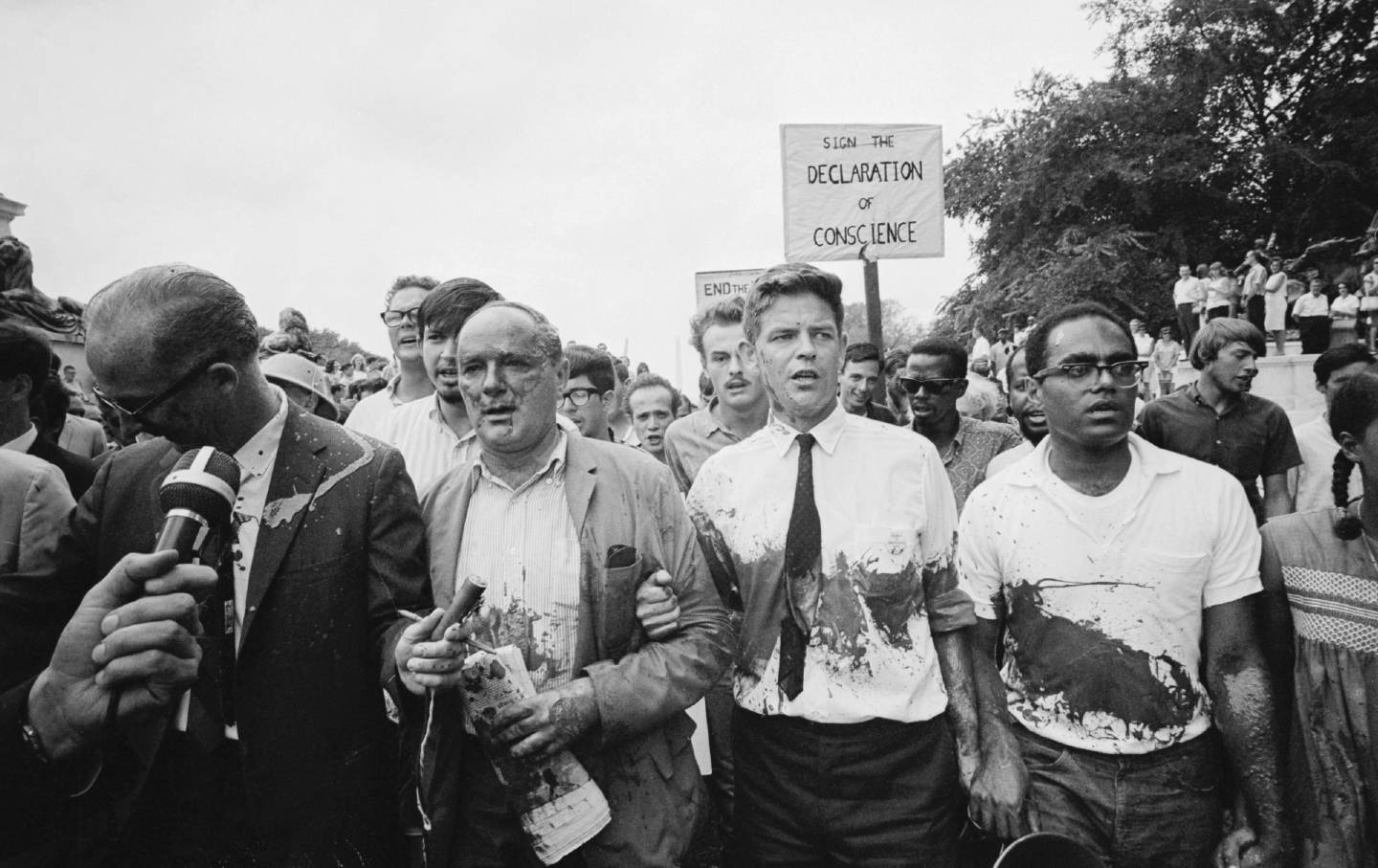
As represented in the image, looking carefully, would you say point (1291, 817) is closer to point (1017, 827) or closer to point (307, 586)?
point (1017, 827)

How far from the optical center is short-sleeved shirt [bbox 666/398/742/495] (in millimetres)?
4125

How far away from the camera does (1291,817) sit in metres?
2.19

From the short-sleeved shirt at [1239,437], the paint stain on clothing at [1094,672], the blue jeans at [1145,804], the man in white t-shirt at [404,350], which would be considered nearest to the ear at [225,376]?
the man in white t-shirt at [404,350]

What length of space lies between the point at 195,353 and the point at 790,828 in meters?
2.05

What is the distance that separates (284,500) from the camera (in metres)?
1.98

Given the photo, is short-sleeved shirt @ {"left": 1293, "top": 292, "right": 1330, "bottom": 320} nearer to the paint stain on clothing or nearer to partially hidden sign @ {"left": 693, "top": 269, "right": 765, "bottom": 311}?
partially hidden sign @ {"left": 693, "top": 269, "right": 765, "bottom": 311}

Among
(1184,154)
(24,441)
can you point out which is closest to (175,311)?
(24,441)

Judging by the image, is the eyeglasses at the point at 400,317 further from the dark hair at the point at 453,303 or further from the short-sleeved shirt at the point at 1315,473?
the short-sleeved shirt at the point at 1315,473

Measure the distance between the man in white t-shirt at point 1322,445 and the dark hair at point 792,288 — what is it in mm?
3749

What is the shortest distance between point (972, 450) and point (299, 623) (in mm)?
3475

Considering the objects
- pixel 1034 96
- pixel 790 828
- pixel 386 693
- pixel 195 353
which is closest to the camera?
pixel 195 353

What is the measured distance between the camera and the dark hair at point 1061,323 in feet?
8.25

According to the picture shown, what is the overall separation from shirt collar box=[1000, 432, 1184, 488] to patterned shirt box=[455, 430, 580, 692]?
141 cm

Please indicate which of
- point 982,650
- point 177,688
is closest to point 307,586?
point 177,688
